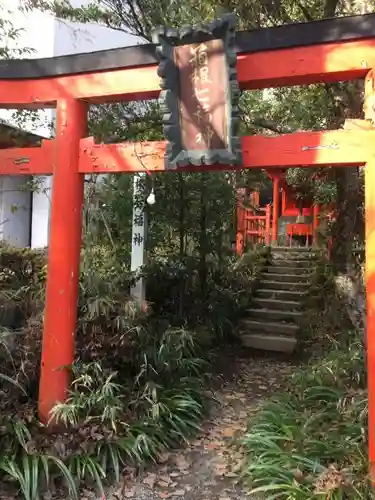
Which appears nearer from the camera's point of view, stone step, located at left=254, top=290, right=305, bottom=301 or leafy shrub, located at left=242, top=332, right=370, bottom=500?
leafy shrub, located at left=242, top=332, right=370, bottom=500

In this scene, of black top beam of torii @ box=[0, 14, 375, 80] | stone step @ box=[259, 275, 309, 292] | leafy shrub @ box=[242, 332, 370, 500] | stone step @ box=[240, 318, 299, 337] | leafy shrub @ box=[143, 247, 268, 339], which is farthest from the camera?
stone step @ box=[259, 275, 309, 292]

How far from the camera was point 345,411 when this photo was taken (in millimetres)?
4672

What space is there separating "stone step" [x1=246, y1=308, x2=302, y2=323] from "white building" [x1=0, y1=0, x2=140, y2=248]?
467cm

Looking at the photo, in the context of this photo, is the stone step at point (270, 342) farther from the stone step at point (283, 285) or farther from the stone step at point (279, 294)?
the stone step at point (283, 285)

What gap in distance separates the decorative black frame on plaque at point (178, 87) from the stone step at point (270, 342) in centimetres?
513

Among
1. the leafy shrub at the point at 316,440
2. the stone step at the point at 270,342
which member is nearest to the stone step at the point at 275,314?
the stone step at the point at 270,342

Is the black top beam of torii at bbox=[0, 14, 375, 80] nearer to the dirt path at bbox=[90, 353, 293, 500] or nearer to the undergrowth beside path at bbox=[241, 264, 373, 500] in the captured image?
the undergrowth beside path at bbox=[241, 264, 373, 500]

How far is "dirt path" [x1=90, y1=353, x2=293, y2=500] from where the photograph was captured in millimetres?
4125

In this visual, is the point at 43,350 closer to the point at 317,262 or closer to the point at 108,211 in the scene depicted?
the point at 108,211

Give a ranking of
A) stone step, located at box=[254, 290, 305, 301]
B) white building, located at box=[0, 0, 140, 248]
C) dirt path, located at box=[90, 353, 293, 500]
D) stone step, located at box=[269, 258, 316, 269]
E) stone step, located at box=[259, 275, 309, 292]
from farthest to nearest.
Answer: stone step, located at box=[269, 258, 316, 269] < stone step, located at box=[259, 275, 309, 292] < stone step, located at box=[254, 290, 305, 301] < white building, located at box=[0, 0, 140, 248] < dirt path, located at box=[90, 353, 293, 500]

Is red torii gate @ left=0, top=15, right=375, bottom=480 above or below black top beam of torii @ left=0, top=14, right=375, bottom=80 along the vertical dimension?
below

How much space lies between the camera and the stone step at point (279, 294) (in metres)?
10.1

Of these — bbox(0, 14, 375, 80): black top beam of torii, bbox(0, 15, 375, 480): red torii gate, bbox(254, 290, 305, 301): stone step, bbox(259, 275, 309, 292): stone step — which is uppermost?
bbox(0, 14, 375, 80): black top beam of torii

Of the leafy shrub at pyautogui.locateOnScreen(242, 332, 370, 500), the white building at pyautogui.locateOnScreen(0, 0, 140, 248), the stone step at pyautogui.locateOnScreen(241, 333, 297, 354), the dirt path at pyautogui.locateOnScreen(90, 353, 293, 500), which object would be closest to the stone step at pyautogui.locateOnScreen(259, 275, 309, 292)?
the stone step at pyautogui.locateOnScreen(241, 333, 297, 354)
